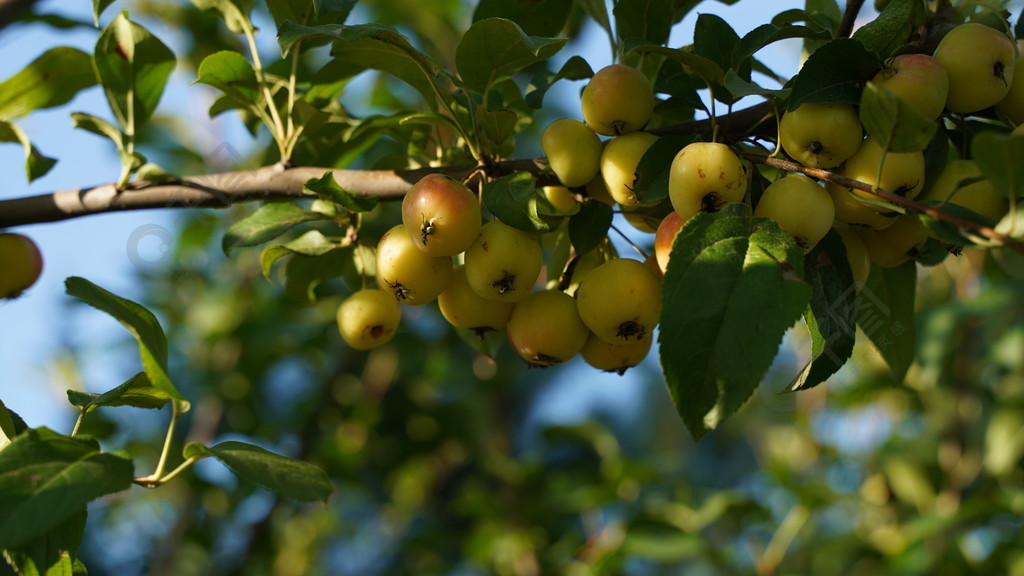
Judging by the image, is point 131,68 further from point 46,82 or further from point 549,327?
point 549,327

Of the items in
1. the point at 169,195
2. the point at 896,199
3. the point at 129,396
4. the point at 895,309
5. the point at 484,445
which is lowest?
the point at 484,445

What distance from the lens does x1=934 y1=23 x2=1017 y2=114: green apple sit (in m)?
0.85

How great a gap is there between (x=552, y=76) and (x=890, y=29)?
0.43 meters

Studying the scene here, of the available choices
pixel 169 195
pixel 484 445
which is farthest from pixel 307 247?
pixel 484 445

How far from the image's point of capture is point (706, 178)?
0.83 metres

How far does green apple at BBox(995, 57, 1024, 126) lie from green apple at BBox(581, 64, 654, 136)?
1.24 feet

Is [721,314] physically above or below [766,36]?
below

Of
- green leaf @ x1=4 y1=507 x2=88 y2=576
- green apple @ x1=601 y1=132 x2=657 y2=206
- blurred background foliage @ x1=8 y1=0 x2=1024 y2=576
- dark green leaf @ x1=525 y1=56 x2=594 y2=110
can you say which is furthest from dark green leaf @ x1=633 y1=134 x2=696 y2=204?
blurred background foliage @ x1=8 y1=0 x2=1024 y2=576

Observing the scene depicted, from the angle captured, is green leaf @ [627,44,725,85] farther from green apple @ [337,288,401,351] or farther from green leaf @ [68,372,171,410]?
green leaf @ [68,372,171,410]

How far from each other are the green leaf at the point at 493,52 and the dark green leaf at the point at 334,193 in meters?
0.20

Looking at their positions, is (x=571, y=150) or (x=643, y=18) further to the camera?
(x=643, y=18)

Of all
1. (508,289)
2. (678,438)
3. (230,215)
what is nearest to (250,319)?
(230,215)

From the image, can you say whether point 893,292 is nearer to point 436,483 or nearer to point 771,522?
point 771,522

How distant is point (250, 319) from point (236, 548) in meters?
0.88
